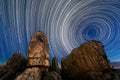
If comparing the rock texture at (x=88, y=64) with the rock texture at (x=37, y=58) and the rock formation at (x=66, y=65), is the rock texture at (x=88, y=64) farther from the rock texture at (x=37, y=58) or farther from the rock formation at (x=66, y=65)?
the rock texture at (x=37, y=58)

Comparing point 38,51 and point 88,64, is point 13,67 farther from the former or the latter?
point 88,64

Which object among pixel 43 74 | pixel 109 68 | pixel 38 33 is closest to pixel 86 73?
pixel 109 68

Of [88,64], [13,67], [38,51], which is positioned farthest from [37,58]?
[88,64]

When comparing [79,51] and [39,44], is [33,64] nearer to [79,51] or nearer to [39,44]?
[39,44]

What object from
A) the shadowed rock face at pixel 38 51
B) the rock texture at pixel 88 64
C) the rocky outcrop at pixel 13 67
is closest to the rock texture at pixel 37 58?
the shadowed rock face at pixel 38 51

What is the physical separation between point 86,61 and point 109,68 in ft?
15.9

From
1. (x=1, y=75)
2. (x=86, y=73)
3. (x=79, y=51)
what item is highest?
(x=79, y=51)

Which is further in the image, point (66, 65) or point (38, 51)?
point (66, 65)

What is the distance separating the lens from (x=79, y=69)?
33.4 metres

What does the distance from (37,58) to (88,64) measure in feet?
36.7

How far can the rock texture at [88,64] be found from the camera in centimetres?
3085

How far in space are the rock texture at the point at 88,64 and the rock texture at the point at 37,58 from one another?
5203 millimetres

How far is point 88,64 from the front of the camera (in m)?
32.9

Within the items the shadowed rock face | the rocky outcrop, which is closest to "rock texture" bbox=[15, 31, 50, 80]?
the shadowed rock face
